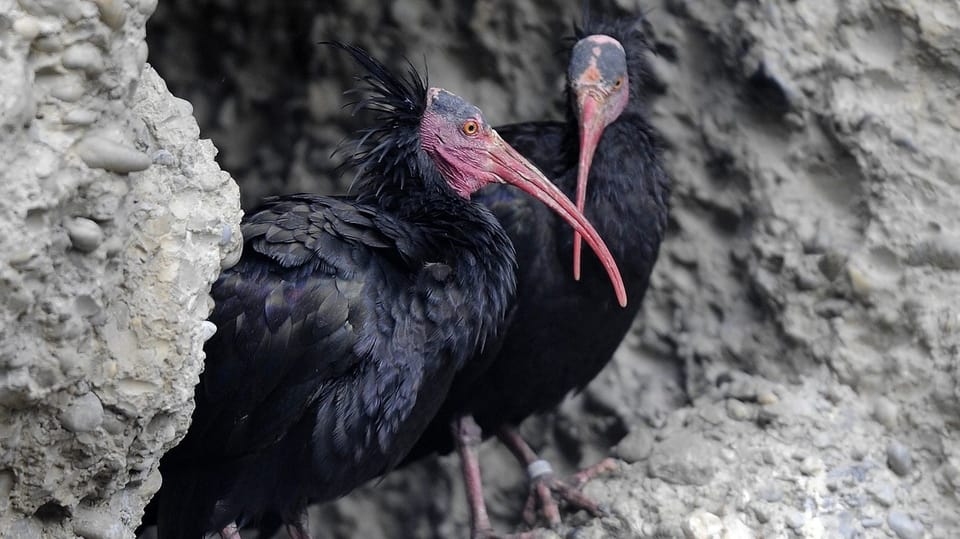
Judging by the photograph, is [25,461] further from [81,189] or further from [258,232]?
[258,232]

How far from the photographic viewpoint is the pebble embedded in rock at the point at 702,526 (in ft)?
11.8

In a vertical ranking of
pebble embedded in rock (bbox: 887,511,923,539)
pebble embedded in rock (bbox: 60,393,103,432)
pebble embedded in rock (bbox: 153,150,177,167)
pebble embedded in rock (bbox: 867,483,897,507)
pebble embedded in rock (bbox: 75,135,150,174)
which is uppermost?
pebble embedded in rock (bbox: 75,135,150,174)

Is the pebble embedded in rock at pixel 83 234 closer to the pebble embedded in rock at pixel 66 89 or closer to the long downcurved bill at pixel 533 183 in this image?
the pebble embedded in rock at pixel 66 89

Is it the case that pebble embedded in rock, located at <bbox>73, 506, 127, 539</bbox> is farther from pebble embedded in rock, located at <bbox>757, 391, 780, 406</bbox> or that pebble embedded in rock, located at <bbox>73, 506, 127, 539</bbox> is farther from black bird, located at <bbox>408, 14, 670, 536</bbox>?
pebble embedded in rock, located at <bbox>757, 391, 780, 406</bbox>

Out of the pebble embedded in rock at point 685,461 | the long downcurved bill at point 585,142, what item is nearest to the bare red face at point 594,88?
the long downcurved bill at point 585,142

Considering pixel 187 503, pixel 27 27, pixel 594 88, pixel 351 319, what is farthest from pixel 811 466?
pixel 27 27

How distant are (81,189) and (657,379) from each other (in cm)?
280

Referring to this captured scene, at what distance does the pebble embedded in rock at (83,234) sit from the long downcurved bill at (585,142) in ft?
5.89

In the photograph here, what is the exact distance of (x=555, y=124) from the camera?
4.23 meters

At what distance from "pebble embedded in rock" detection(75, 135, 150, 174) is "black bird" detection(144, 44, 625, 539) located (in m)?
0.82

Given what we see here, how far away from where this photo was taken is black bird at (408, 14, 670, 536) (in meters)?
3.91

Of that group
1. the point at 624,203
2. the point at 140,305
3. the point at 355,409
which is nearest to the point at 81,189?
the point at 140,305

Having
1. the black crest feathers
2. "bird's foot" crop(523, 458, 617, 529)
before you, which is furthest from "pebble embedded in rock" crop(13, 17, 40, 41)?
"bird's foot" crop(523, 458, 617, 529)

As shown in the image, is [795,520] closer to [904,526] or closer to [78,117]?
[904,526]
